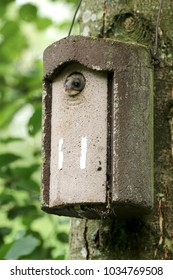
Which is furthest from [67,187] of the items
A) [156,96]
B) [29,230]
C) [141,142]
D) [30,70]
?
[30,70]

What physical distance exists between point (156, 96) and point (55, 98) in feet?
1.15

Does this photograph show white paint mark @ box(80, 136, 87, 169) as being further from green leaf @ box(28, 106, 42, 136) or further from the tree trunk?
green leaf @ box(28, 106, 42, 136)

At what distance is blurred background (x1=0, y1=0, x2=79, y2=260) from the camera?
3.15 metres

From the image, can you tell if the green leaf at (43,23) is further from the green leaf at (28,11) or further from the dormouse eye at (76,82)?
the dormouse eye at (76,82)

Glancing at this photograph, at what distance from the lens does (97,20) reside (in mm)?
2588

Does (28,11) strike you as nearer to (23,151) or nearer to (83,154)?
(23,151)

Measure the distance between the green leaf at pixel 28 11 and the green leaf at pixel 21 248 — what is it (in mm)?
1431

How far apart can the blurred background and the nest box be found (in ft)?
1.80

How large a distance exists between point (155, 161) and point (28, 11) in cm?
167

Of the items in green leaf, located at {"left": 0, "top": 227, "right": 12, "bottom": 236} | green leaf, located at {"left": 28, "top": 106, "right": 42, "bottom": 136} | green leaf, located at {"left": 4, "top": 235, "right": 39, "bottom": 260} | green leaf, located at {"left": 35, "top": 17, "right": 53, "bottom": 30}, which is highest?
green leaf, located at {"left": 35, "top": 17, "right": 53, "bottom": 30}

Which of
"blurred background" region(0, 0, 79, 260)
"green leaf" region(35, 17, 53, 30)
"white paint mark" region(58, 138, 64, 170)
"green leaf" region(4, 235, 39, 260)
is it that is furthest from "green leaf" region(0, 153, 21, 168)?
"green leaf" region(35, 17, 53, 30)

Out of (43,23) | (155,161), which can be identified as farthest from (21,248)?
(43,23)

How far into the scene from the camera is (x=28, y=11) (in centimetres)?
376

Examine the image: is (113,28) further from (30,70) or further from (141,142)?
(30,70)
